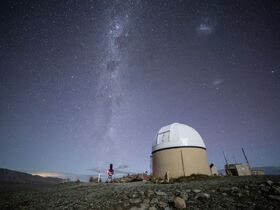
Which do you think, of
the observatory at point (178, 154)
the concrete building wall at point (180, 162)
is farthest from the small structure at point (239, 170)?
the concrete building wall at point (180, 162)

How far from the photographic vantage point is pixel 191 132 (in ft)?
65.8

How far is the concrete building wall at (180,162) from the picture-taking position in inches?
659

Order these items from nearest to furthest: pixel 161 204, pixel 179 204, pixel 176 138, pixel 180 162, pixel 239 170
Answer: pixel 179 204 → pixel 161 204 → pixel 180 162 → pixel 176 138 → pixel 239 170

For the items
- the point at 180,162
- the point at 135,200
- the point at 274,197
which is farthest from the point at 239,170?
the point at 135,200

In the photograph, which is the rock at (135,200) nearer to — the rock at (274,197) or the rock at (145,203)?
the rock at (145,203)

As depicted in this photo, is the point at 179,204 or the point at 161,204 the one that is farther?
the point at 161,204

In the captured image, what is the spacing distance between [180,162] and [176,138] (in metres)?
2.66

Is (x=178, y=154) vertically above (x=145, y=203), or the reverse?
(x=178, y=154)

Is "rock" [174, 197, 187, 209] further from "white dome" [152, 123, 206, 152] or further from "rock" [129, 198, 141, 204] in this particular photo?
"white dome" [152, 123, 206, 152]

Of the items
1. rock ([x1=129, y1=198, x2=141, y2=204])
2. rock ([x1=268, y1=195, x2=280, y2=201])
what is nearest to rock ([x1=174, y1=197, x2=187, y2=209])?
rock ([x1=129, y1=198, x2=141, y2=204])

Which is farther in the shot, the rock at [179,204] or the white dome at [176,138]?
the white dome at [176,138]

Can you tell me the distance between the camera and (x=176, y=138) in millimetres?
18469

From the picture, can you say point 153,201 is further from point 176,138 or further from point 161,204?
point 176,138

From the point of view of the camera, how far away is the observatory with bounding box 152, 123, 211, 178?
55.4 ft
